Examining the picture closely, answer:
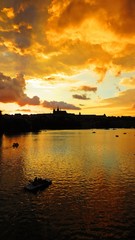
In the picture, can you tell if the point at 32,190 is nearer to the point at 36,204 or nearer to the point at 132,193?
the point at 36,204

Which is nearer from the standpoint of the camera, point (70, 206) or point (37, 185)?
point (70, 206)

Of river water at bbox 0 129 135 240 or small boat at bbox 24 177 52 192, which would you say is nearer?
river water at bbox 0 129 135 240

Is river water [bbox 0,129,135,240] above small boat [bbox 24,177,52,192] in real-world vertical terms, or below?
below

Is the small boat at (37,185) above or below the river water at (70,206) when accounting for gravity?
above

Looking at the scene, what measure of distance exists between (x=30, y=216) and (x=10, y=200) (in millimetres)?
12495

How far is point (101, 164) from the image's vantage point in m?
129

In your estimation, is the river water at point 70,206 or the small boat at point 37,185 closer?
the river water at point 70,206

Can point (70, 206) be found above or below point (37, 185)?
below

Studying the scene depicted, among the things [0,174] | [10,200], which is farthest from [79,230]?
[0,174]

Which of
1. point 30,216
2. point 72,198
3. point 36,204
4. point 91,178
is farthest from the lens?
point 91,178

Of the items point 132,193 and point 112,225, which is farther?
point 132,193

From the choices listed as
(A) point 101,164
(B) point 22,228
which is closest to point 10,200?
(B) point 22,228

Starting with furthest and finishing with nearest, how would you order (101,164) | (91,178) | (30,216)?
(101,164) < (91,178) < (30,216)

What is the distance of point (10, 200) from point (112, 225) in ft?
89.1
